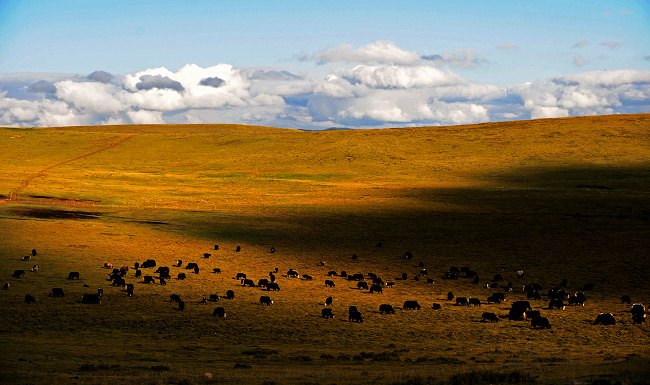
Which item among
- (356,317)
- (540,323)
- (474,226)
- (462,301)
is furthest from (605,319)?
(474,226)

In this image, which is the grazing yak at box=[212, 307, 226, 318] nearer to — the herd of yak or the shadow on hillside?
the herd of yak

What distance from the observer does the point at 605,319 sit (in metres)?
29.8

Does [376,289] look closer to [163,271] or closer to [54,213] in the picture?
[163,271]

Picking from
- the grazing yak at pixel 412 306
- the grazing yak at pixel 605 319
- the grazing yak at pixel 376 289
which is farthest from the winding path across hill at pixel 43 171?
the grazing yak at pixel 605 319

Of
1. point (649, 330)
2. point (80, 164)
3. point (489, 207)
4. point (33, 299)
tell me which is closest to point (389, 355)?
point (649, 330)

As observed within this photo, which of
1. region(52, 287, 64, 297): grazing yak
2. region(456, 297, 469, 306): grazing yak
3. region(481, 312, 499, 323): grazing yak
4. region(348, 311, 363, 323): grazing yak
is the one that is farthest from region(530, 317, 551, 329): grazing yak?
region(52, 287, 64, 297): grazing yak

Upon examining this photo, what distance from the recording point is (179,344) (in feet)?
82.1

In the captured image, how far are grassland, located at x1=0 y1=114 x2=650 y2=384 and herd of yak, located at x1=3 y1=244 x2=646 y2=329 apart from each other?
0.58 metres

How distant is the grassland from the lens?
21.5 metres

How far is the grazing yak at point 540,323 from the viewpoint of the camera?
29.3 m

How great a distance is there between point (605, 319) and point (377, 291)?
42.9 feet

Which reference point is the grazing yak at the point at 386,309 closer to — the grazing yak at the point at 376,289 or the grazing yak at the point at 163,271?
the grazing yak at the point at 376,289

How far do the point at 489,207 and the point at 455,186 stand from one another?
21.5 meters

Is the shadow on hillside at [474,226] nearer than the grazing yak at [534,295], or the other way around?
the grazing yak at [534,295]
